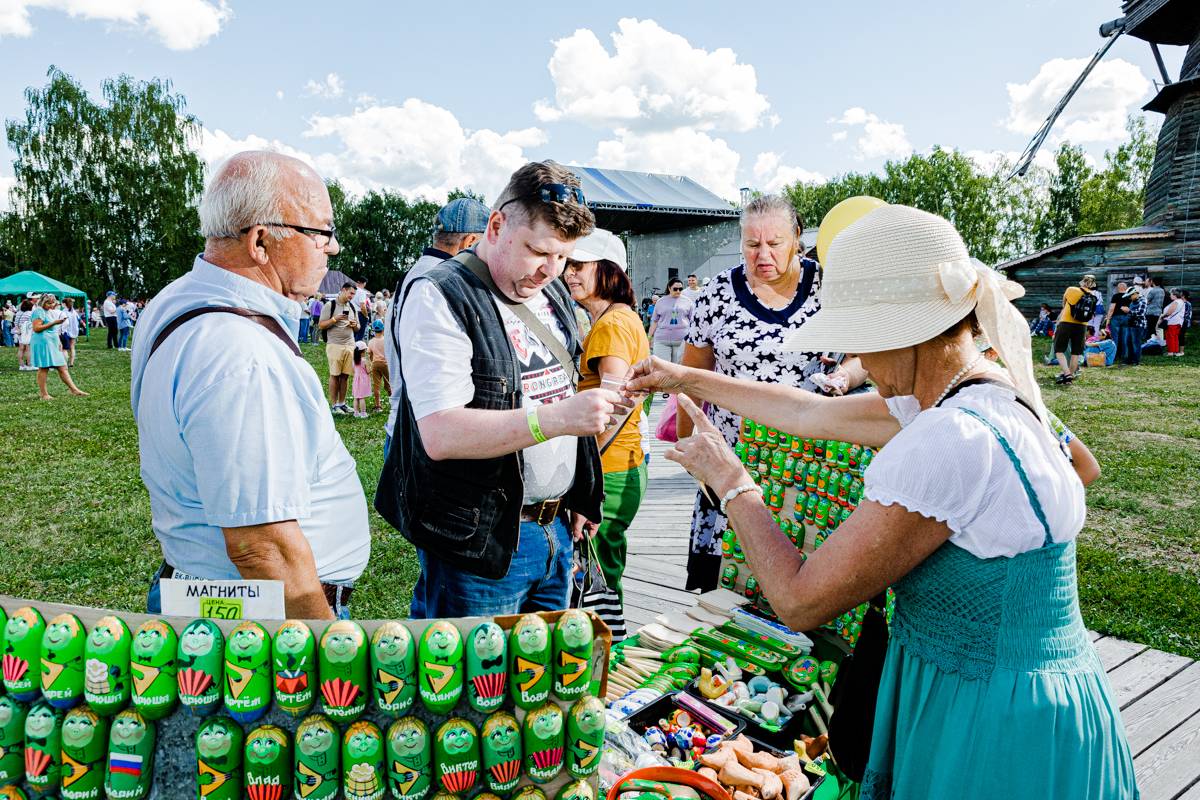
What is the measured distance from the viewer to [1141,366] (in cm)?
1634

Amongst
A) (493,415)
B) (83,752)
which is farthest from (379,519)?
(83,752)

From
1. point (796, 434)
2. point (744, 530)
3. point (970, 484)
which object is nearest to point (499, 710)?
point (744, 530)

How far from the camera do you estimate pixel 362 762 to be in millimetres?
1356

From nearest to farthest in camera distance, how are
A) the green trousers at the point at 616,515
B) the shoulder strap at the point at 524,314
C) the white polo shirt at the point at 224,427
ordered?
1. the white polo shirt at the point at 224,427
2. the shoulder strap at the point at 524,314
3. the green trousers at the point at 616,515

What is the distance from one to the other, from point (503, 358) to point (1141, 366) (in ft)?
62.5

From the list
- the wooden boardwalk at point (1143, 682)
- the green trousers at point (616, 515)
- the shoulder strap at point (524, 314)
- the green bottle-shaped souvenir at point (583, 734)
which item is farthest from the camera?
the green trousers at point (616, 515)

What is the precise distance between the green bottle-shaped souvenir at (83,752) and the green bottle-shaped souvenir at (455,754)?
65 centimetres

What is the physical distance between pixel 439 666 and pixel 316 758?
29 cm

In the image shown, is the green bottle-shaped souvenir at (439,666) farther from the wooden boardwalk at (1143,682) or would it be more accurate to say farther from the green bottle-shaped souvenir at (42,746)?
the wooden boardwalk at (1143,682)

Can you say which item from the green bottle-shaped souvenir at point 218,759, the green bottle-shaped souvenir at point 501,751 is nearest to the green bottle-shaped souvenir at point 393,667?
the green bottle-shaped souvenir at point 501,751

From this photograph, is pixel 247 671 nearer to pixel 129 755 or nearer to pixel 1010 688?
pixel 129 755

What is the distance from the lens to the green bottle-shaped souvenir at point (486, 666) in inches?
54.6

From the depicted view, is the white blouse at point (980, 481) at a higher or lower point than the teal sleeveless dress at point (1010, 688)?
higher

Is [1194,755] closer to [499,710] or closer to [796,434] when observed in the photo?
[796,434]
